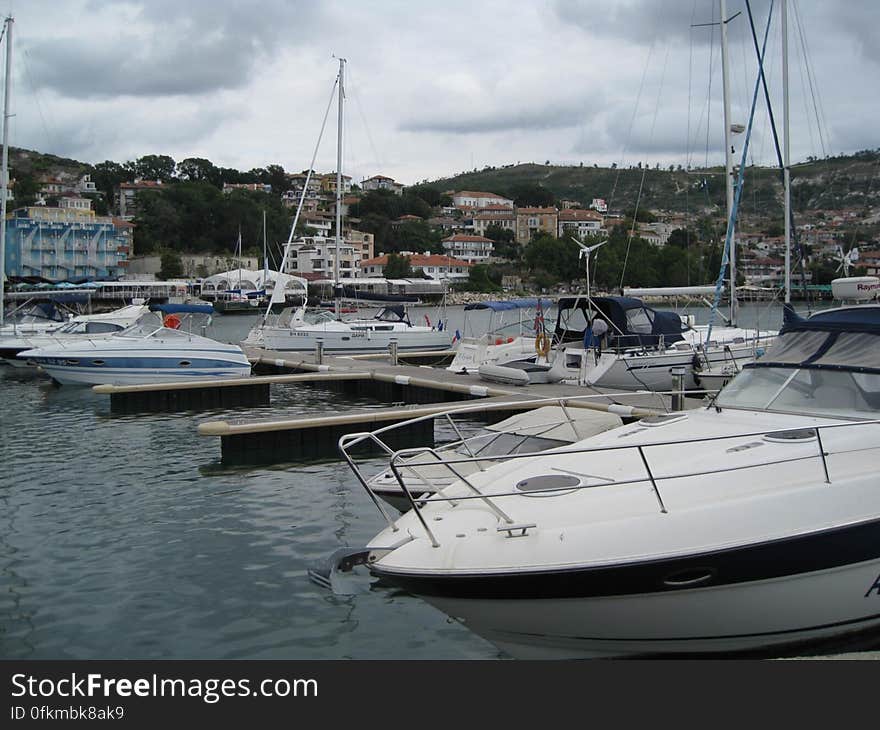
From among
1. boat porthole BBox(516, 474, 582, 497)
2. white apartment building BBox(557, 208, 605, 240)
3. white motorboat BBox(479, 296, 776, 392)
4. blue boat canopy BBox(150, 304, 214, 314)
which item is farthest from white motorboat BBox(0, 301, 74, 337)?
white apartment building BBox(557, 208, 605, 240)

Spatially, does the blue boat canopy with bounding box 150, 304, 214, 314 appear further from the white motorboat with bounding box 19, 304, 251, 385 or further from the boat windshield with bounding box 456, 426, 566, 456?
the boat windshield with bounding box 456, 426, 566, 456

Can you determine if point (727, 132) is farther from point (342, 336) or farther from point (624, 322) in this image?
point (342, 336)

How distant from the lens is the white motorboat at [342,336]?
118ft

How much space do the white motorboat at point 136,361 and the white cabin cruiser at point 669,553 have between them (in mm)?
20499

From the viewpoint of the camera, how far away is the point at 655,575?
5.96 meters

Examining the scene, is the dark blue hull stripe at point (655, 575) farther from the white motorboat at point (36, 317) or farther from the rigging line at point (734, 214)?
the white motorboat at point (36, 317)

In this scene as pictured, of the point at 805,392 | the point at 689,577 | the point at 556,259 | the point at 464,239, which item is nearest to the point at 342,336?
the point at 805,392

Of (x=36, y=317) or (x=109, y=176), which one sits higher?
(x=109, y=176)

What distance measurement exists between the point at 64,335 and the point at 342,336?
10443mm

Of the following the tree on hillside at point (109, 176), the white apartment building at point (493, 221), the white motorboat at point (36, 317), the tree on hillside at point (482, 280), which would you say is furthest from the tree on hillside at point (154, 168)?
the white motorboat at point (36, 317)

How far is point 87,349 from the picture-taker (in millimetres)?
26297

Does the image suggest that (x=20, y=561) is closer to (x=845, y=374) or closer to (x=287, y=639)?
(x=287, y=639)

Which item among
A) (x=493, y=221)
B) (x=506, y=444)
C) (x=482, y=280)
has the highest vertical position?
(x=493, y=221)

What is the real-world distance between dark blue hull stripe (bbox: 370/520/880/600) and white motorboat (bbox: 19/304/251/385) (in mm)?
21099
